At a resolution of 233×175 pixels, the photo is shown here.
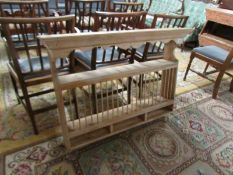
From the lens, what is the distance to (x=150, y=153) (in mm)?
1518

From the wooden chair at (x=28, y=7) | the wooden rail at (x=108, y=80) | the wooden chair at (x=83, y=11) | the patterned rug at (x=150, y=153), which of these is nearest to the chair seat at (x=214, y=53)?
the patterned rug at (x=150, y=153)

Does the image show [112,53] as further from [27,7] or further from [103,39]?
[27,7]

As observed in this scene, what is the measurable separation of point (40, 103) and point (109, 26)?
104 centimetres

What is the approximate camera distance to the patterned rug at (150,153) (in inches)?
53.9

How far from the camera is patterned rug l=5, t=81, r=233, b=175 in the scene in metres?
1.37

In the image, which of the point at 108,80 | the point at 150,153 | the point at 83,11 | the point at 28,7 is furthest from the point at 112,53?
the point at 28,7

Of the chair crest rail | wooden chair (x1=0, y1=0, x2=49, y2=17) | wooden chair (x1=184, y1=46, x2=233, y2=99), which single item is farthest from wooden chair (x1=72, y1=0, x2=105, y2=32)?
wooden chair (x1=184, y1=46, x2=233, y2=99)

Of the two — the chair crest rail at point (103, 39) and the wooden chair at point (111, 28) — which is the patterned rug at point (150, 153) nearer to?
the wooden chair at point (111, 28)

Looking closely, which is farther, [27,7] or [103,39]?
[27,7]

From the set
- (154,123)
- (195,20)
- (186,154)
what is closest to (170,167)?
(186,154)

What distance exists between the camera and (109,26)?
1685 millimetres

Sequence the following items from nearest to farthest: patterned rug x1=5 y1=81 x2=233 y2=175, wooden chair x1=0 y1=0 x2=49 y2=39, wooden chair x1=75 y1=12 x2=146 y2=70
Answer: patterned rug x1=5 y1=81 x2=233 y2=175 → wooden chair x1=75 y1=12 x2=146 y2=70 → wooden chair x1=0 y1=0 x2=49 y2=39

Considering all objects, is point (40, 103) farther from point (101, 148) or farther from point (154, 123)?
point (154, 123)

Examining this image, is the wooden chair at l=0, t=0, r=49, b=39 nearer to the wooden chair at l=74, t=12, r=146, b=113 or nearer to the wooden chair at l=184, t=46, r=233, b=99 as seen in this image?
the wooden chair at l=74, t=12, r=146, b=113
